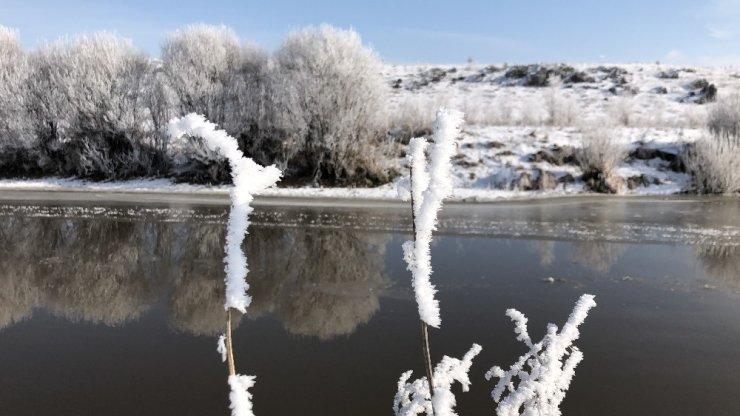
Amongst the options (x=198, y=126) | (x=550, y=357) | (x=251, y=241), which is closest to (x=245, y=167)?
(x=198, y=126)

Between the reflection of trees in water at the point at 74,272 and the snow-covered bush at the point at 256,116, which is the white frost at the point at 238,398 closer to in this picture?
the reflection of trees in water at the point at 74,272

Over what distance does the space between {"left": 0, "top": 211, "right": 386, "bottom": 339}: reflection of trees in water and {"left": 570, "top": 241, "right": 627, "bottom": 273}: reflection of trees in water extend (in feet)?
11.4

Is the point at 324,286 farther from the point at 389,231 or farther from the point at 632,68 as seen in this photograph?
the point at 632,68

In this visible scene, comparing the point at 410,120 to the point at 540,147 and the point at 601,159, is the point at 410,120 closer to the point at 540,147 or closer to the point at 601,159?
the point at 540,147

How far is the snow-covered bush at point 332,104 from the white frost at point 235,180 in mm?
19656

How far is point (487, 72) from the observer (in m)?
47.9

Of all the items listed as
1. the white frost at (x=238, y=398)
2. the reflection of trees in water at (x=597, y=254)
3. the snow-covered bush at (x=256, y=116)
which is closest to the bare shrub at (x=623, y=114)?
the snow-covered bush at (x=256, y=116)

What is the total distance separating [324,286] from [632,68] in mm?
47486

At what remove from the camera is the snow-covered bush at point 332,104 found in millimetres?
20703

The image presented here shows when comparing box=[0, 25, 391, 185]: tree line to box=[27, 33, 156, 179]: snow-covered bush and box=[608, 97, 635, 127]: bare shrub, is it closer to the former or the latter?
box=[27, 33, 156, 179]: snow-covered bush

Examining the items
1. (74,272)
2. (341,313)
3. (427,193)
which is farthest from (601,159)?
(427,193)

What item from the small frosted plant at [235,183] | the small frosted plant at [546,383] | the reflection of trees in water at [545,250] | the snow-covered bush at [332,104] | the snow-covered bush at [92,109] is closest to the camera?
the small frosted plant at [235,183]

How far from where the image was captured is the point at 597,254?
9.66 metres

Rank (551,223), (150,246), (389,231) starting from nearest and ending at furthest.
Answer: (150,246) → (389,231) → (551,223)
